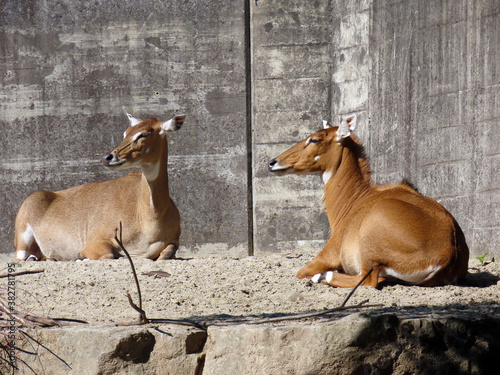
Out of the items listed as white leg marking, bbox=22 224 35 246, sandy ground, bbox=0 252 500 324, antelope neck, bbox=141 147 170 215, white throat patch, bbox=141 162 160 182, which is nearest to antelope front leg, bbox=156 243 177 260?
antelope neck, bbox=141 147 170 215

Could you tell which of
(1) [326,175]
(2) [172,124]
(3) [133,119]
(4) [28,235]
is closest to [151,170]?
(2) [172,124]

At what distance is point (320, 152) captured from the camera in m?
6.59

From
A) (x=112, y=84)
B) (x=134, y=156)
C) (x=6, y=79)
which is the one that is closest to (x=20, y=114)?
(x=6, y=79)

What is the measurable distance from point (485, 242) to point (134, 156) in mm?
3414

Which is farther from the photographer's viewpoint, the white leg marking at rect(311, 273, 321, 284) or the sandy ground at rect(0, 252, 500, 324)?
the white leg marking at rect(311, 273, 321, 284)

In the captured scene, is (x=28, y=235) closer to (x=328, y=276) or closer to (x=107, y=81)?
(x=107, y=81)

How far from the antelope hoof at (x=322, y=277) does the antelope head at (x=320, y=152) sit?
1.29 metres

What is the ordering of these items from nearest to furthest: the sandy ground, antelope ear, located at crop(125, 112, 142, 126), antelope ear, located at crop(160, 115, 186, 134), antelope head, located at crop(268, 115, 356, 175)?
the sandy ground, antelope head, located at crop(268, 115, 356, 175), antelope ear, located at crop(160, 115, 186, 134), antelope ear, located at crop(125, 112, 142, 126)

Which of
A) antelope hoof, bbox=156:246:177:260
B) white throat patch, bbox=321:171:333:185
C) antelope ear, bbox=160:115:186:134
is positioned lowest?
antelope hoof, bbox=156:246:177:260

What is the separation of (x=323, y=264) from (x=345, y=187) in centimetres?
92

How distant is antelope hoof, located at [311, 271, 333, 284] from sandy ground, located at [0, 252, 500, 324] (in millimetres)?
123

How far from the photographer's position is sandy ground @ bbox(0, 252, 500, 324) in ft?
14.8

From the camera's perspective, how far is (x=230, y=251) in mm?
8164

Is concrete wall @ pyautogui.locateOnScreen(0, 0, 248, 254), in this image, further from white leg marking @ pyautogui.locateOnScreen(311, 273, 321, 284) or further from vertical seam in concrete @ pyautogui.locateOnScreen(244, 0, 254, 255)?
white leg marking @ pyautogui.locateOnScreen(311, 273, 321, 284)
